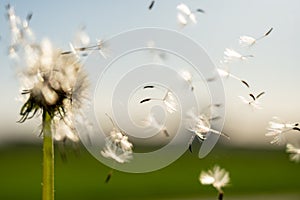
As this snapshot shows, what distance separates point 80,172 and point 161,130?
1224 inches

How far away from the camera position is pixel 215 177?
1669 mm

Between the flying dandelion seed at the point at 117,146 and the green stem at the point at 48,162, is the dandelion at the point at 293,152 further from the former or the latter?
the green stem at the point at 48,162

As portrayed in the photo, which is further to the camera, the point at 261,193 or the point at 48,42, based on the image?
the point at 261,193

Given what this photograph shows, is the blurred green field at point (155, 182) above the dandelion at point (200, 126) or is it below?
above

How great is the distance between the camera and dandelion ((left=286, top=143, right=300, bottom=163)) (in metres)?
1.72

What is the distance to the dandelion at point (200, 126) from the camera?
5.53 feet

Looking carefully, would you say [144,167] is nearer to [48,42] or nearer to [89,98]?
[89,98]

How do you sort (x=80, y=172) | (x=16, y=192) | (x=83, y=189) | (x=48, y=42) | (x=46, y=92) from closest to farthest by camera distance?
(x=46, y=92)
(x=48, y=42)
(x=16, y=192)
(x=83, y=189)
(x=80, y=172)

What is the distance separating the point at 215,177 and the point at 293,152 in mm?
241

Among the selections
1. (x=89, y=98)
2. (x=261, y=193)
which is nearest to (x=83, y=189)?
(x=261, y=193)

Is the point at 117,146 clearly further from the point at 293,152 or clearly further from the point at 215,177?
the point at 293,152

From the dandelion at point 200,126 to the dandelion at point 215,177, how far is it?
0.28 ft

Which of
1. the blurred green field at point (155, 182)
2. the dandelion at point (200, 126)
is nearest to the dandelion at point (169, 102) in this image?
the dandelion at point (200, 126)

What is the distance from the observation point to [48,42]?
1759 millimetres
